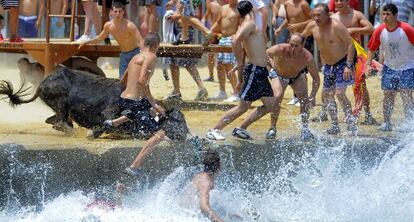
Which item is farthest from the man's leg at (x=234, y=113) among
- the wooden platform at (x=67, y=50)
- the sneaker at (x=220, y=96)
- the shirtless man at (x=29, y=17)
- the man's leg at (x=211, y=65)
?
the shirtless man at (x=29, y=17)

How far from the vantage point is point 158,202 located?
988 cm

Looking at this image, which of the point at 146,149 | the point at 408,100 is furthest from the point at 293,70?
the point at 146,149

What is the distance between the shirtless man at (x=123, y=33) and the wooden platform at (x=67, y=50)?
0.40 metres

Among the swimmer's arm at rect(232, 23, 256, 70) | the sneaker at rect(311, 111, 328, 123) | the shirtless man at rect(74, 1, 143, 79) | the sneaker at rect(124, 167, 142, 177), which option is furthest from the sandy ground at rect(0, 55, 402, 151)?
the shirtless man at rect(74, 1, 143, 79)

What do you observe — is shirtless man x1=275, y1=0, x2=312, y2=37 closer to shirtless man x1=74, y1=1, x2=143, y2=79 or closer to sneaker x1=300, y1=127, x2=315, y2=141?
shirtless man x1=74, y1=1, x2=143, y2=79

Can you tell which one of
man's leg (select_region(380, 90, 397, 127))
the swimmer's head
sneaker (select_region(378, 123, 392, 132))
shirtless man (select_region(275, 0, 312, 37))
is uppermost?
the swimmer's head

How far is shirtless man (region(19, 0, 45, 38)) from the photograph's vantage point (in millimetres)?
17984

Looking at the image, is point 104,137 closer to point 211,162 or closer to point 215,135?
point 215,135

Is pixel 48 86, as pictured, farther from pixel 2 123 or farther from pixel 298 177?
pixel 298 177

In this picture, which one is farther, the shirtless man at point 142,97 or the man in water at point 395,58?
the man in water at point 395,58

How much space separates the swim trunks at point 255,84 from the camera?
36.3ft

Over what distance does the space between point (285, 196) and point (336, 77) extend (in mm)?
1908

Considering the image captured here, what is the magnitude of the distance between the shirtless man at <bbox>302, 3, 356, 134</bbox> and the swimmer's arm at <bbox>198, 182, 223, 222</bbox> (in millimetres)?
2872

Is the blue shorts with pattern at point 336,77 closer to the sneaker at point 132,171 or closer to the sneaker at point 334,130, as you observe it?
the sneaker at point 334,130
